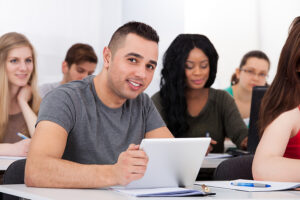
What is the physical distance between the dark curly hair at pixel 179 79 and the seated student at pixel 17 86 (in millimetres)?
921

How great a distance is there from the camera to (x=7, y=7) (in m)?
5.12

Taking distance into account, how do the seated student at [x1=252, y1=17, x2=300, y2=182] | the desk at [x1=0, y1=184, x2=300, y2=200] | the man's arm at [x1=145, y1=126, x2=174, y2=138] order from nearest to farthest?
the desk at [x1=0, y1=184, x2=300, y2=200]
the seated student at [x1=252, y1=17, x2=300, y2=182]
the man's arm at [x1=145, y1=126, x2=174, y2=138]

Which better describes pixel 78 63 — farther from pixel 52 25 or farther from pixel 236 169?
pixel 236 169

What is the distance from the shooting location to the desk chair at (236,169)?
1.97m

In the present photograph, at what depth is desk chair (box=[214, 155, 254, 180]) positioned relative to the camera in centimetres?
197

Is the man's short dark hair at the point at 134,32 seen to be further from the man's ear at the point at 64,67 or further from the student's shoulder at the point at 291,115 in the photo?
the man's ear at the point at 64,67

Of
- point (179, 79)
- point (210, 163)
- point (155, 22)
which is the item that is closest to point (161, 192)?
point (210, 163)

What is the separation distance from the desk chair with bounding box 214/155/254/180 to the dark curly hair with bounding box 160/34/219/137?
1.26m

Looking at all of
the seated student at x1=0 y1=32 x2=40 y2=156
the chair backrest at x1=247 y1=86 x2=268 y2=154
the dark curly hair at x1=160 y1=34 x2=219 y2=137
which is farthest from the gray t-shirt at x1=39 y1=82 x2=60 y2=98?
the chair backrest at x1=247 y1=86 x2=268 y2=154

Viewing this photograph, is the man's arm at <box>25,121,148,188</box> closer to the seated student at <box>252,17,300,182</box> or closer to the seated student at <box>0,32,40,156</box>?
the seated student at <box>252,17,300,182</box>

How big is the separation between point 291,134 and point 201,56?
146 cm

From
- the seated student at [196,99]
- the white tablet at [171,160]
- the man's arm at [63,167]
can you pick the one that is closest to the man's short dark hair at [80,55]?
the seated student at [196,99]

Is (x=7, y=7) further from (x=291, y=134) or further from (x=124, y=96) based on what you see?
(x=291, y=134)

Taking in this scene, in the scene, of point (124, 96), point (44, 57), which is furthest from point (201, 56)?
point (44, 57)
